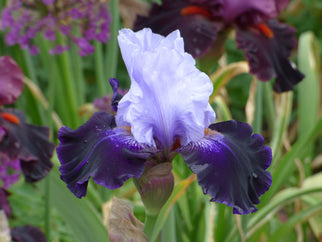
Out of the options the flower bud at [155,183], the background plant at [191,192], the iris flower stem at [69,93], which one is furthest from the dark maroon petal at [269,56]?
→ the iris flower stem at [69,93]

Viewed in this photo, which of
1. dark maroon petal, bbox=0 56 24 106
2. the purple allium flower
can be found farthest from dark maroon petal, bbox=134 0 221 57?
→ dark maroon petal, bbox=0 56 24 106

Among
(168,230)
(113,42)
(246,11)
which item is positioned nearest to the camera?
(168,230)

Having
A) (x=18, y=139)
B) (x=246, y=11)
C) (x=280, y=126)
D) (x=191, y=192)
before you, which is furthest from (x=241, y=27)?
(x=18, y=139)

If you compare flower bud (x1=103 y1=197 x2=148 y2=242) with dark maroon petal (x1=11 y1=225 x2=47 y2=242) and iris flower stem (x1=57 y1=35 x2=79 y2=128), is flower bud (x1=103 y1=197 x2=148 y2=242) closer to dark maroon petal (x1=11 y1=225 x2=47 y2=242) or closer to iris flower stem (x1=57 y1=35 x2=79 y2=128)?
dark maroon petal (x1=11 y1=225 x2=47 y2=242)

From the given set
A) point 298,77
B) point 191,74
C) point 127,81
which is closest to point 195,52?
point 298,77

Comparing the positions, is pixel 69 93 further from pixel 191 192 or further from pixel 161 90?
pixel 161 90

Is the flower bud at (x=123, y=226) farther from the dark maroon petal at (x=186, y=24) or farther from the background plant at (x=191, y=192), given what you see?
the dark maroon petal at (x=186, y=24)

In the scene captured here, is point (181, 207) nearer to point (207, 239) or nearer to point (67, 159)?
point (207, 239)
